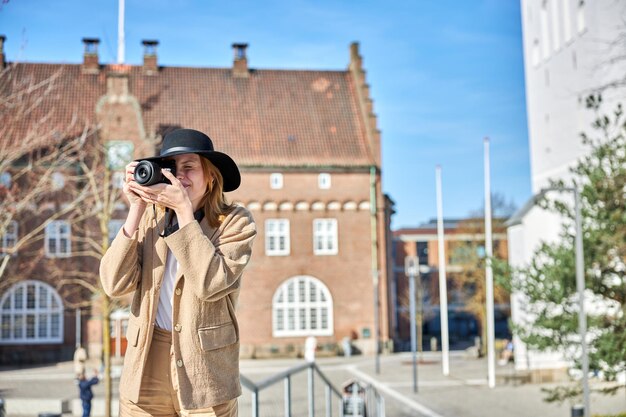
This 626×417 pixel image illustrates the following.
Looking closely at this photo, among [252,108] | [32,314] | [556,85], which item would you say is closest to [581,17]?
[556,85]

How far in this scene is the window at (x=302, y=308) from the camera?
4438cm

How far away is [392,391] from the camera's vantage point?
2841 centimetres

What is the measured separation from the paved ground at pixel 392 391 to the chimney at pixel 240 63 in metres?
17.2

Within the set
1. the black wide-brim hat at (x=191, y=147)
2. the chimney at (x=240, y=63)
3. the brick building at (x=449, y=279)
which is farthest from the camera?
the brick building at (x=449, y=279)

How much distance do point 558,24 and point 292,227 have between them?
1816 centimetres

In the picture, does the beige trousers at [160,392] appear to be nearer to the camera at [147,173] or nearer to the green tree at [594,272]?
the camera at [147,173]

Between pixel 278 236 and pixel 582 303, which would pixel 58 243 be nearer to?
pixel 278 236

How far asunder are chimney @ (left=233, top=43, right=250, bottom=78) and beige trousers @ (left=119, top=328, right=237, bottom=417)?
153 ft

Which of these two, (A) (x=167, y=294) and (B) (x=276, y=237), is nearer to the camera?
(A) (x=167, y=294)

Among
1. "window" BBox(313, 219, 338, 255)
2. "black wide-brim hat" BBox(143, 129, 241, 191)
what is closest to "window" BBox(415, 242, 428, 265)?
"window" BBox(313, 219, 338, 255)

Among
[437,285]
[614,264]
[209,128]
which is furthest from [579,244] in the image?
[437,285]

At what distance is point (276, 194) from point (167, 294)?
41794 millimetres

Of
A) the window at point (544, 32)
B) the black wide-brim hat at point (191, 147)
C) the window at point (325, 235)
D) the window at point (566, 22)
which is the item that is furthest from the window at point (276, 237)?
the black wide-brim hat at point (191, 147)

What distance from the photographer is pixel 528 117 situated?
36031 millimetres
